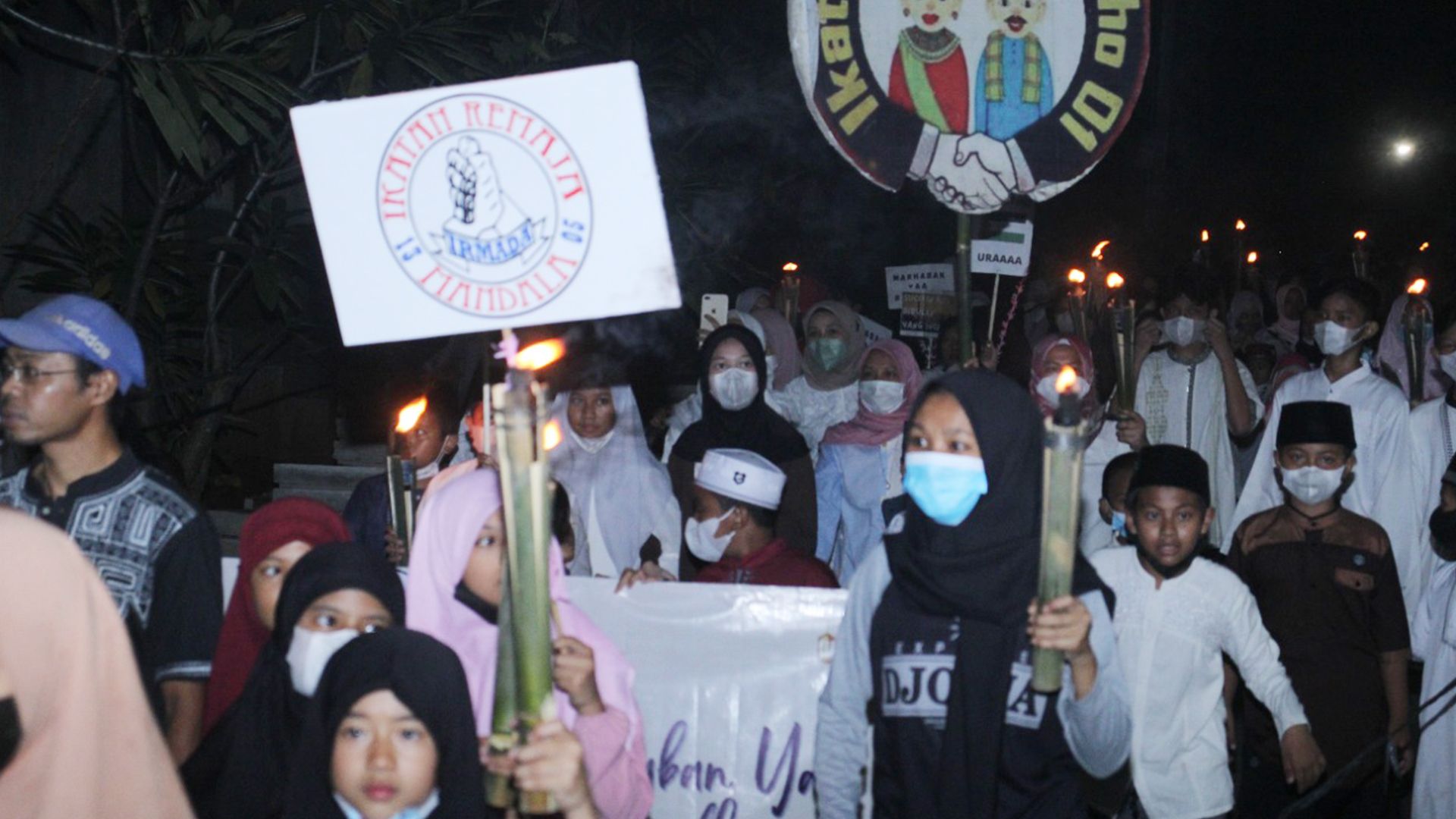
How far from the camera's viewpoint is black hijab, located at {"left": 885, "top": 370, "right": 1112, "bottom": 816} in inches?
136

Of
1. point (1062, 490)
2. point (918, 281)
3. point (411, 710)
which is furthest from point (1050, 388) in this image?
point (918, 281)

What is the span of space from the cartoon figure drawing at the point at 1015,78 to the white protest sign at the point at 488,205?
6.99 feet

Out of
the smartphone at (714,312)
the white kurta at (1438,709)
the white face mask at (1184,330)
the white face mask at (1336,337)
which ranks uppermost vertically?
the smartphone at (714,312)

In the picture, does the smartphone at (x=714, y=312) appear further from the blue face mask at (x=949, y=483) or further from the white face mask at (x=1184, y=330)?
the blue face mask at (x=949, y=483)

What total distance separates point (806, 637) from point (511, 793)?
242cm

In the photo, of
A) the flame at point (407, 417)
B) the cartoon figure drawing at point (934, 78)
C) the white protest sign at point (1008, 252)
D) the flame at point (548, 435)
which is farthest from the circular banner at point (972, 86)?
the flame at point (548, 435)

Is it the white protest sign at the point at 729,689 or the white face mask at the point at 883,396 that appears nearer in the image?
the white protest sign at the point at 729,689

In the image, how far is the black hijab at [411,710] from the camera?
3.26 metres

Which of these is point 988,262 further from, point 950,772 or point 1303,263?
point 1303,263

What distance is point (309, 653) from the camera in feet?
11.7

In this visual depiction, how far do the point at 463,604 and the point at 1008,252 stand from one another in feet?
11.6

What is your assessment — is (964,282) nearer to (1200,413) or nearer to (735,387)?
(735,387)

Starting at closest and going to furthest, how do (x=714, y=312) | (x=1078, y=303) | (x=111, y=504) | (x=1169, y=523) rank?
1. (x=111, y=504)
2. (x=1169, y=523)
3. (x=1078, y=303)
4. (x=714, y=312)

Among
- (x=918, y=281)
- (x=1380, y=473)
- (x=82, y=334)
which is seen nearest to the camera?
(x=82, y=334)
